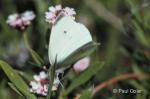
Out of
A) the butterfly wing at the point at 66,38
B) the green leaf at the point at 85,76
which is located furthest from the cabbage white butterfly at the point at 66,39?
the green leaf at the point at 85,76

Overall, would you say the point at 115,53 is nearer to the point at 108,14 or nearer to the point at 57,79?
the point at 108,14

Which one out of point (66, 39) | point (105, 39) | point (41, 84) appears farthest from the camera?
point (105, 39)

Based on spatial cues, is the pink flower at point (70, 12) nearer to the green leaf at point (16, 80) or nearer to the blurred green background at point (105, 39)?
the blurred green background at point (105, 39)

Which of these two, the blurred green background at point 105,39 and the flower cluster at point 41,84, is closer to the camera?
Answer: the flower cluster at point 41,84

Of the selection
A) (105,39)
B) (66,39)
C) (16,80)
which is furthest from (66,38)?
(105,39)

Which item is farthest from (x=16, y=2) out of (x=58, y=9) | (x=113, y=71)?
(x=58, y=9)

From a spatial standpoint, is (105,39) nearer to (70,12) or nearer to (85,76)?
(85,76)
